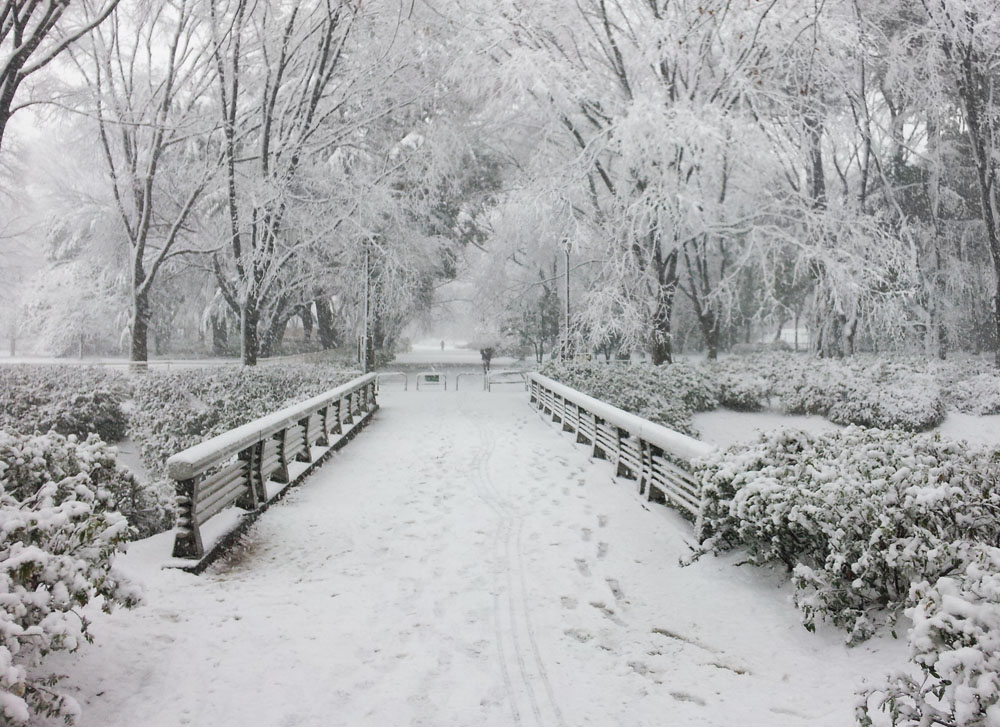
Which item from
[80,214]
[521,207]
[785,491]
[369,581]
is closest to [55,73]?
[80,214]

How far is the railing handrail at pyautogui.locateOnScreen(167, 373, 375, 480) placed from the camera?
17.0 ft

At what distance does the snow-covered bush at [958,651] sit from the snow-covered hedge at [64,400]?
51.8 feet

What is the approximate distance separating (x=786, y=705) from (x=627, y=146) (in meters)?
13.7

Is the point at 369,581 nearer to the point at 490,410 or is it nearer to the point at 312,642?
the point at 312,642

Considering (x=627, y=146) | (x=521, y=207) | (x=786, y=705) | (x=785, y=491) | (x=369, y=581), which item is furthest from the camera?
(x=521, y=207)

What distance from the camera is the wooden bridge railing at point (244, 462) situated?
211 inches

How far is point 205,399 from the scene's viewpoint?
52.2ft

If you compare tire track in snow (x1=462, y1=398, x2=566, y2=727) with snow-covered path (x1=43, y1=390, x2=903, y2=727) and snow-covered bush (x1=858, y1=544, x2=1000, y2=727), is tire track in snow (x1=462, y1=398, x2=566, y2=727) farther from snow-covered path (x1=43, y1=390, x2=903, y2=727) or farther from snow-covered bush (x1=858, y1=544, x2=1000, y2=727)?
snow-covered bush (x1=858, y1=544, x2=1000, y2=727)

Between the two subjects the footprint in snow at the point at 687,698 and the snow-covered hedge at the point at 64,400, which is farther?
the snow-covered hedge at the point at 64,400

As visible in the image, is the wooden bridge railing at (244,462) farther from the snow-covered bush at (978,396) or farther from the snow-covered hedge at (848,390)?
the snow-covered bush at (978,396)

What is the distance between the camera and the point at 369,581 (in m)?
5.27

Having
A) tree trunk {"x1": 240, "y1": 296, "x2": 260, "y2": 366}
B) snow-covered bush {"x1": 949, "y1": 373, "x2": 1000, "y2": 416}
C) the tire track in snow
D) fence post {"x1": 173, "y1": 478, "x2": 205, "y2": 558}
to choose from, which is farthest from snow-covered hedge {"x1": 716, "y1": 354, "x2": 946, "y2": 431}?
tree trunk {"x1": 240, "y1": 296, "x2": 260, "y2": 366}

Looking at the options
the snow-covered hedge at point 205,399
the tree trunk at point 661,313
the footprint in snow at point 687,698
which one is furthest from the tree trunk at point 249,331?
the footprint in snow at point 687,698

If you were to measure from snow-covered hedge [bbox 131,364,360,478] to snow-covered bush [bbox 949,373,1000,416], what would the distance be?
15.0m
